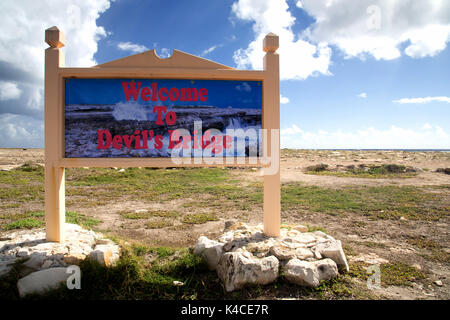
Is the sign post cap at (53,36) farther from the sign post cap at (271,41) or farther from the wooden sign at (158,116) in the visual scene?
the sign post cap at (271,41)

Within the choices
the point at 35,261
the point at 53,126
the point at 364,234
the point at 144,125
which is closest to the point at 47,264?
the point at 35,261

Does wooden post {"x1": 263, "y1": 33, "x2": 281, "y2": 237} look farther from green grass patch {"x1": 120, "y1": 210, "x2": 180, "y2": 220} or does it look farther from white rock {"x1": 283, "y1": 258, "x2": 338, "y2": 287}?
green grass patch {"x1": 120, "y1": 210, "x2": 180, "y2": 220}

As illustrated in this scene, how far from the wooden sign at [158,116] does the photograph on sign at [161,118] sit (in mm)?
18

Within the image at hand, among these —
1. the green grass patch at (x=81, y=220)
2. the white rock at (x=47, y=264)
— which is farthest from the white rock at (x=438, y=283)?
the green grass patch at (x=81, y=220)

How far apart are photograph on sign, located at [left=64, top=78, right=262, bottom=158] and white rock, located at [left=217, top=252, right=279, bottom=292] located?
1.86 metres

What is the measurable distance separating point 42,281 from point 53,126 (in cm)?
252

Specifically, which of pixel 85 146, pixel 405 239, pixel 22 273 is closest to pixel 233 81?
pixel 85 146

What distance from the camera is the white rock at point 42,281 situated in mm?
3492

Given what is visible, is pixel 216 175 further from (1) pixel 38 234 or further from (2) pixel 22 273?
(2) pixel 22 273

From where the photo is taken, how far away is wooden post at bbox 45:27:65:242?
14.5ft

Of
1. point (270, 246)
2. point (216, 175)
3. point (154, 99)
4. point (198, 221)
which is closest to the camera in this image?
point (270, 246)

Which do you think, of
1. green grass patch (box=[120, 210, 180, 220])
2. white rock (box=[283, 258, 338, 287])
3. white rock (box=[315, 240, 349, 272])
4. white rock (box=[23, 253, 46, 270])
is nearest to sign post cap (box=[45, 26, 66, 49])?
white rock (box=[23, 253, 46, 270])

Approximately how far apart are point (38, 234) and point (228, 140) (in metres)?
4.15
